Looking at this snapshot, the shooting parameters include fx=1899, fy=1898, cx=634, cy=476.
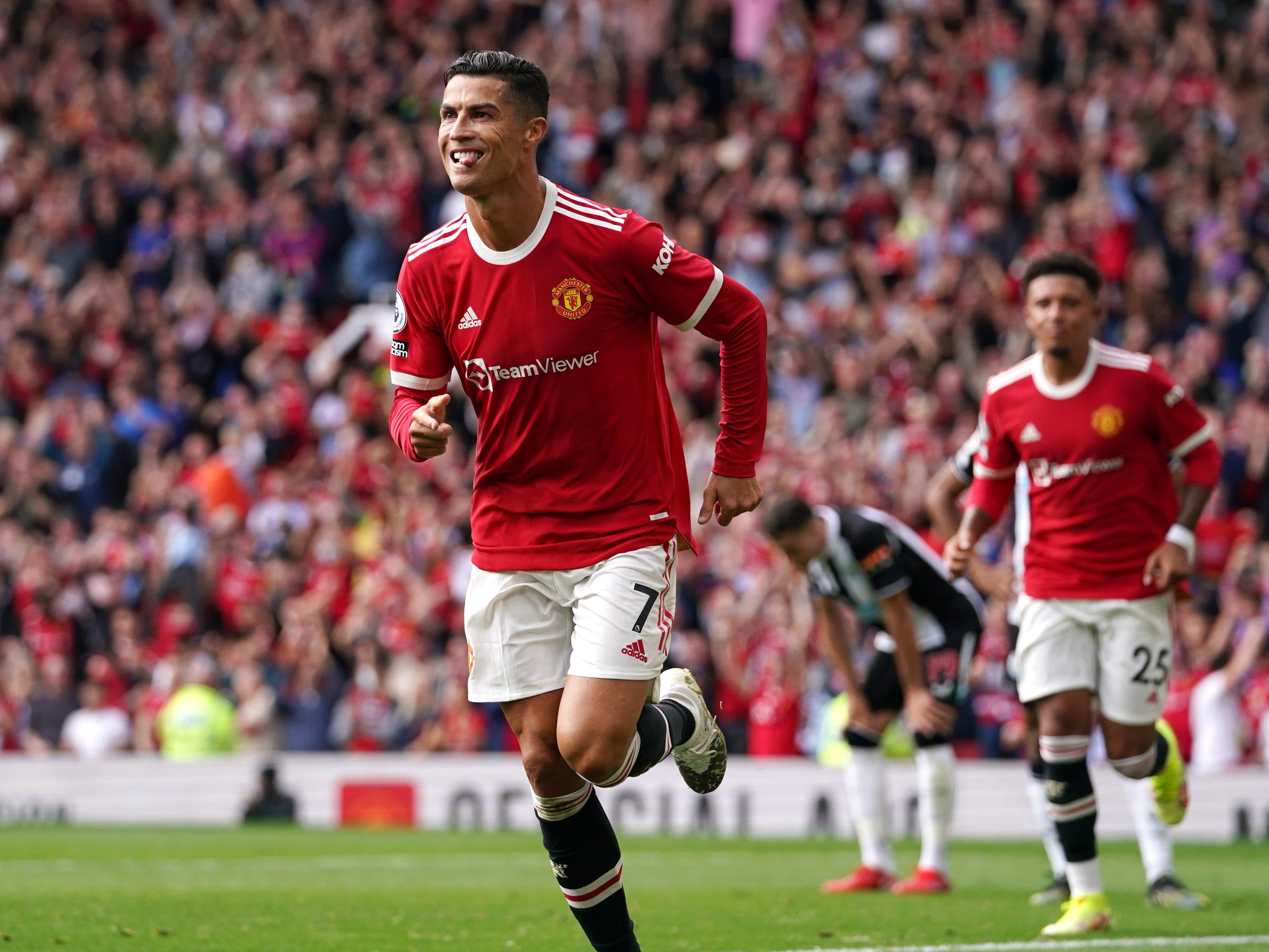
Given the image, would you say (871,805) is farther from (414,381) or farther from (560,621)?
(414,381)

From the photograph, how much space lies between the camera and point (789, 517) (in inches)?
406

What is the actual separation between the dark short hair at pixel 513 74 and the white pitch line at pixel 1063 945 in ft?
11.3

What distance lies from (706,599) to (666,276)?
12.2 metres

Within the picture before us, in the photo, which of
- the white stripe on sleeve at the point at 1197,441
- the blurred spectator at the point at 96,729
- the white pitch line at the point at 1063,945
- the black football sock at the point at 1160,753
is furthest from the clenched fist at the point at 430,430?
the blurred spectator at the point at 96,729

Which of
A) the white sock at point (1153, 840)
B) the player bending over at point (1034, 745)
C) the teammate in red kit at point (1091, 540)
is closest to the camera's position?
the teammate in red kit at point (1091, 540)

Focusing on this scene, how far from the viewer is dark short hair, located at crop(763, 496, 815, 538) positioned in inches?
406

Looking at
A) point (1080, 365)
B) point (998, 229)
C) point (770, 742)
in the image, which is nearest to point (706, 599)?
point (770, 742)

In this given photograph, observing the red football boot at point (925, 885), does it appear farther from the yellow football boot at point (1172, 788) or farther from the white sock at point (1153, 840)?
the yellow football boot at point (1172, 788)

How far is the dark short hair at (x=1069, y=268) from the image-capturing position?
338 inches

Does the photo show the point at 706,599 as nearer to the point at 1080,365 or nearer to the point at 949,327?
the point at 949,327

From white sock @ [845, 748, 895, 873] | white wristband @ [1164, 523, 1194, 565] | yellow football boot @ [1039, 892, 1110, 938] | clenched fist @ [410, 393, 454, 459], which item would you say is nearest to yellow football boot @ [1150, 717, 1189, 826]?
yellow football boot @ [1039, 892, 1110, 938]

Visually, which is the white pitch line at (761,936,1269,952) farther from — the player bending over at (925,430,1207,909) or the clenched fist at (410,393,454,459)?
the clenched fist at (410,393,454,459)

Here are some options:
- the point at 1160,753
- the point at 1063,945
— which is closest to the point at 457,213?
the point at 1160,753

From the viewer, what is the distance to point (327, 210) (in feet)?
78.8
